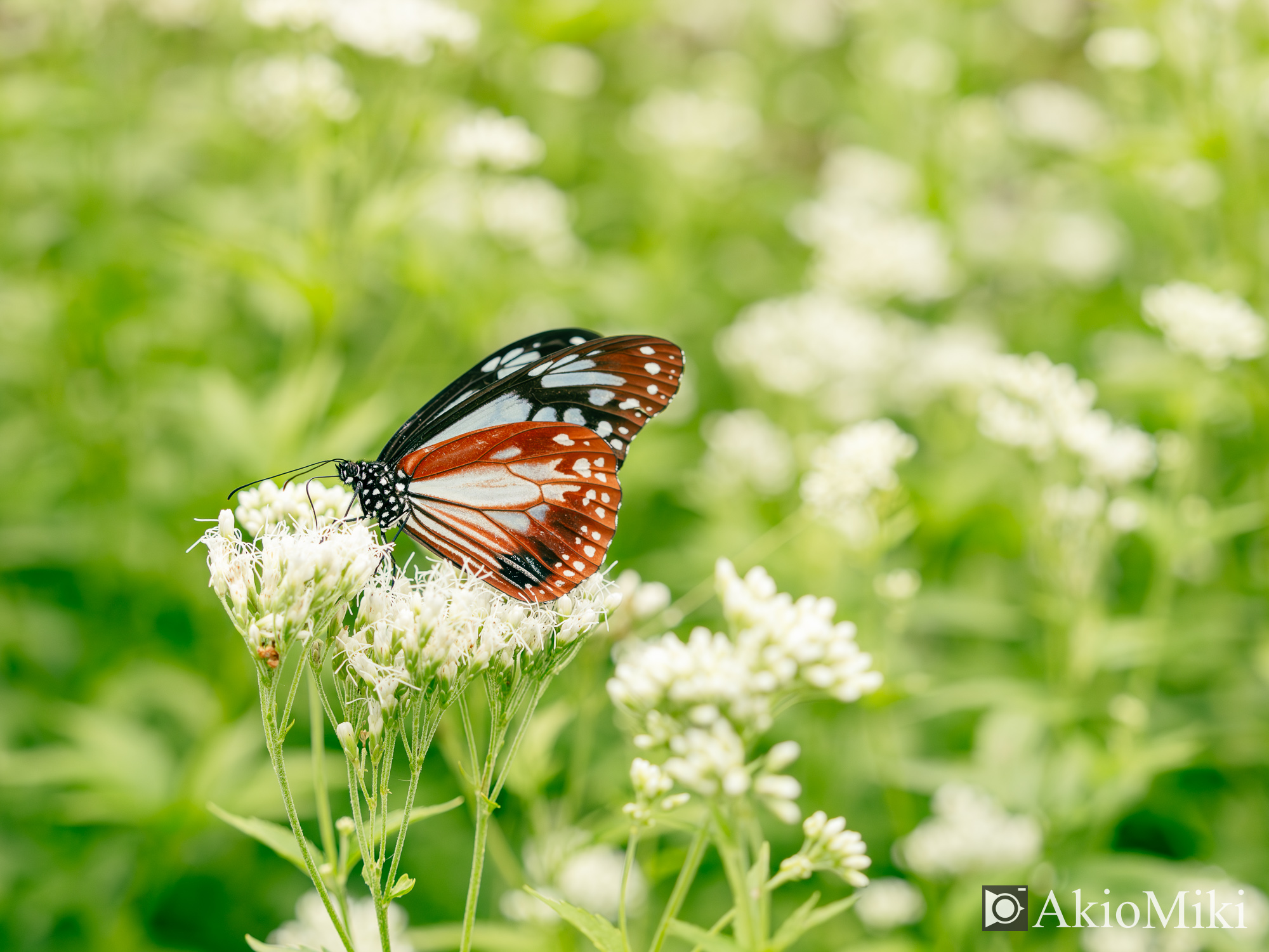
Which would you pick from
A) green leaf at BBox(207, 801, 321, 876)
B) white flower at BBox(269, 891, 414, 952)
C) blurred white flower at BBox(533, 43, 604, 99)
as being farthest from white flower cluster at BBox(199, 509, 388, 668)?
blurred white flower at BBox(533, 43, 604, 99)

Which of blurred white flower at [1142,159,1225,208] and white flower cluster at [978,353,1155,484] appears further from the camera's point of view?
blurred white flower at [1142,159,1225,208]

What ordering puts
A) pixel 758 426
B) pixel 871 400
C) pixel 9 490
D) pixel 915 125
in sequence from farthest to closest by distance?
pixel 915 125 < pixel 871 400 < pixel 758 426 < pixel 9 490

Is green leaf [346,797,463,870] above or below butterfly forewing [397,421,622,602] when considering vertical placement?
below

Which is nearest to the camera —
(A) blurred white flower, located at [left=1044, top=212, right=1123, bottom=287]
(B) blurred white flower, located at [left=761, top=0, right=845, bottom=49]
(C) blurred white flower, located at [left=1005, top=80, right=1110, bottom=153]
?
(A) blurred white flower, located at [left=1044, top=212, right=1123, bottom=287]

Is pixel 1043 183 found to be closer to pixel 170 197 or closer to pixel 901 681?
pixel 901 681

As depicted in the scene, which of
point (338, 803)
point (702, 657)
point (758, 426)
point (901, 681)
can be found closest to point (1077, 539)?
point (901, 681)

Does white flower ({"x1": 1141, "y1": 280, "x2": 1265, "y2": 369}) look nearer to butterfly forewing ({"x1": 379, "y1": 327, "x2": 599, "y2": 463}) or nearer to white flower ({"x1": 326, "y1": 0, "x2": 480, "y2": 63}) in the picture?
butterfly forewing ({"x1": 379, "y1": 327, "x2": 599, "y2": 463})

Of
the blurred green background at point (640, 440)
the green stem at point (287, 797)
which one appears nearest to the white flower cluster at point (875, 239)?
the blurred green background at point (640, 440)
